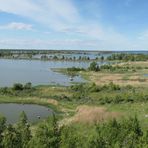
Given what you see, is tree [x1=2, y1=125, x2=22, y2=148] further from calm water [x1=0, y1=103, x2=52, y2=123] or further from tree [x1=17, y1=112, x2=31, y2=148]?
calm water [x1=0, y1=103, x2=52, y2=123]

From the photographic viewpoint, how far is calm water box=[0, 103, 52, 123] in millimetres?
50084

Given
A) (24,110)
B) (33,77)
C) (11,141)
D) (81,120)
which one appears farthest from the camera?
(33,77)

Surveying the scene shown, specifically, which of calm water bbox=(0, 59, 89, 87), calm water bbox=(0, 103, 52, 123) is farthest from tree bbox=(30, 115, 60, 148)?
calm water bbox=(0, 59, 89, 87)

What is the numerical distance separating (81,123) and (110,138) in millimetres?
14900

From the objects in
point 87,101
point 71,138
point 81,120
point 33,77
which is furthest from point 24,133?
point 33,77

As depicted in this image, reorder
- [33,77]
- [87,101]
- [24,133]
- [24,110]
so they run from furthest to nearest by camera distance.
Answer: 1. [33,77]
2. [87,101]
3. [24,110]
4. [24,133]

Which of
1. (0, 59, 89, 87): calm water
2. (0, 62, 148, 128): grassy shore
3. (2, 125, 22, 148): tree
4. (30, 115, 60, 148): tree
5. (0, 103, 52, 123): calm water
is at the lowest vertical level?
(0, 103, 52, 123): calm water

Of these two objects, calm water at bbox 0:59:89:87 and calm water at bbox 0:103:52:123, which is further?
calm water at bbox 0:59:89:87

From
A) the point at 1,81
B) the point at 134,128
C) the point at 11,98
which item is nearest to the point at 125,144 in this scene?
the point at 134,128

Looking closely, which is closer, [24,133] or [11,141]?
[11,141]

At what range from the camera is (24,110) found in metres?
56.6

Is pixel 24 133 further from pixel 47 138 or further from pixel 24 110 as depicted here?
pixel 24 110

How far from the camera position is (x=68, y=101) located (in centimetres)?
6319

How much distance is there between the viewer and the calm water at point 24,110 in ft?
164
